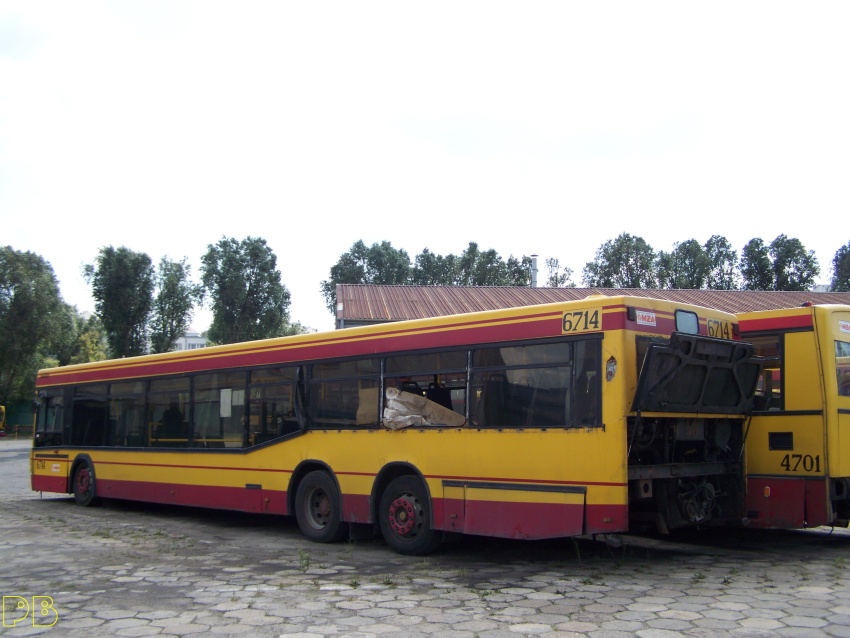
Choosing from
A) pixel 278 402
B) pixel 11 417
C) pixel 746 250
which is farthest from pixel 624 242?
pixel 278 402

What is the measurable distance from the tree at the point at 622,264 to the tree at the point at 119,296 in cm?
3896

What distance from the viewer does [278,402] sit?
→ 1185cm

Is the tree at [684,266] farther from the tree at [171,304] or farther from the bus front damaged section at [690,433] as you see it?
the bus front damaged section at [690,433]

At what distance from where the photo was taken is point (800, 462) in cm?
938

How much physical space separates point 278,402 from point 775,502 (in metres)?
6.88

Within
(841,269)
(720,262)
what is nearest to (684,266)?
(720,262)

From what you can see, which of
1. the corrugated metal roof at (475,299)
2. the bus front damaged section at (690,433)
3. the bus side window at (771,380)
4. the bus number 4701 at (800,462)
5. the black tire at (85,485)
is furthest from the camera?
the corrugated metal roof at (475,299)

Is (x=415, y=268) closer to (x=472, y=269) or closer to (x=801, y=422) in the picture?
(x=472, y=269)

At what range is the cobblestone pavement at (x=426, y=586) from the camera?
618 cm

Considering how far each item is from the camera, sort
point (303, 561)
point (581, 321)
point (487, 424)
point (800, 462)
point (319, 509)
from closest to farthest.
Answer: point (581, 321) < point (487, 424) < point (303, 561) < point (800, 462) < point (319, 509)

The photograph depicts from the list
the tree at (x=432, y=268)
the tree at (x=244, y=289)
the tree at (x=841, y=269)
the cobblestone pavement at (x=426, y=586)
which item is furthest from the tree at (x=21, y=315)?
the tree at (x=841, y=269)

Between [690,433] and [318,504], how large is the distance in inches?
205

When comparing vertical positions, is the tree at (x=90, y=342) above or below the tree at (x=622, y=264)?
below

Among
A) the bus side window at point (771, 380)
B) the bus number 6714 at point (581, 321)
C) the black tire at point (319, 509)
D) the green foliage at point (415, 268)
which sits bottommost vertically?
the black tire at point (319, 509)
